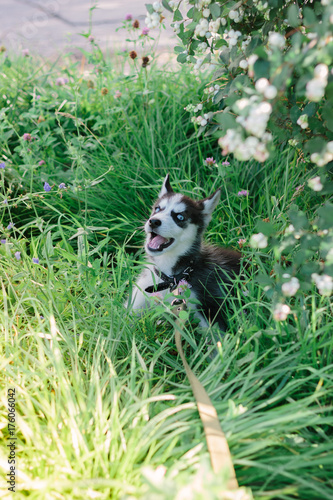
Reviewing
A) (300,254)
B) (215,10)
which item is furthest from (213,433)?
(215,10)

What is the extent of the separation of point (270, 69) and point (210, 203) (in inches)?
71.0

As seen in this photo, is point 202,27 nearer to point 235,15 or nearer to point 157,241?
point 235,15

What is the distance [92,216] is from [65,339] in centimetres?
171

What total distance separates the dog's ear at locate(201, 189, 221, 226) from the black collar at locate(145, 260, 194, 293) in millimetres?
366

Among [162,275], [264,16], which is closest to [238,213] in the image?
[162,275]

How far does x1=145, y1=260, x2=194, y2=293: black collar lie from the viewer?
10.6ft

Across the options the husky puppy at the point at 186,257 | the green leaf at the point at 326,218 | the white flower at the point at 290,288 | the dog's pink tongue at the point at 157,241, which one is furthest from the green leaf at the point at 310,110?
the dog's pink tongue at the point at 157,241

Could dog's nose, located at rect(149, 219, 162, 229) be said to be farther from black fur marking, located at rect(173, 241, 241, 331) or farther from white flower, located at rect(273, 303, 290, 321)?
white flower, located at rect(273, 303, 290, 321)

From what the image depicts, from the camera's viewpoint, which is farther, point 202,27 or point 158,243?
point 158,243

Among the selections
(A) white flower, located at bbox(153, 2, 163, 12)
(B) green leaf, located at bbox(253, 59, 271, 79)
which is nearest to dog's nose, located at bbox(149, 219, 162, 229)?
(A) white flower, located at bbox(153, 2, 163, 12)

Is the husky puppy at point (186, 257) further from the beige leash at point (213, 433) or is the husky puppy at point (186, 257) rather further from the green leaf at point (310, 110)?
the green leaf at point (310, 110)

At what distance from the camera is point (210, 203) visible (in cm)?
347

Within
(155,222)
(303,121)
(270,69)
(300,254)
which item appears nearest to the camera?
(270,69)

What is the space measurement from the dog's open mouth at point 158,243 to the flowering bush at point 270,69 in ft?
2.76
